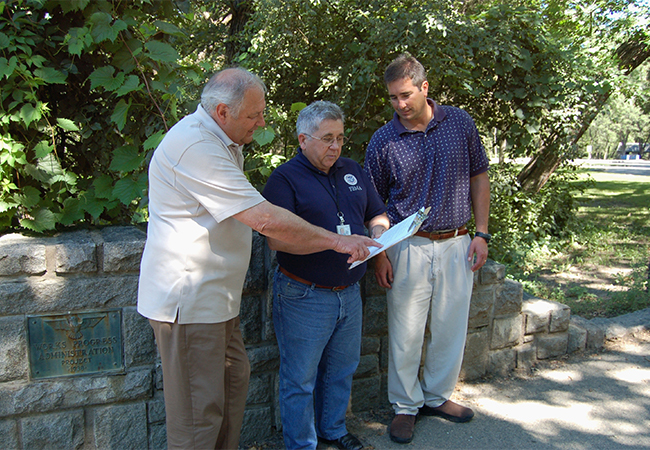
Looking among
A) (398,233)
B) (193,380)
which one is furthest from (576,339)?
(193,380)

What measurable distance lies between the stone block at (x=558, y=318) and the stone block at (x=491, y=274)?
25.2 inches

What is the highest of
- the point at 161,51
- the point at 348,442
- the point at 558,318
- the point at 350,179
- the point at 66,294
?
the point at 161,51

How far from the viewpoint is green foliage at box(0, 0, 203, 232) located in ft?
9.04

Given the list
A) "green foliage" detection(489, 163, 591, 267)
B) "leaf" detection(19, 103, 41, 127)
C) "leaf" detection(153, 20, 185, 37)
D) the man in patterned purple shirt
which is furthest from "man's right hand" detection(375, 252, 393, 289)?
"green foliage" detection(489, 163, 591, 267)

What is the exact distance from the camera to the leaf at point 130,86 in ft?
9.38

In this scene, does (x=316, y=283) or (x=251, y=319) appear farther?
(x=251, y=319)

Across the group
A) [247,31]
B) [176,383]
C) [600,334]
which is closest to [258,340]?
[176,383]

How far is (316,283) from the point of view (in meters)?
2.69

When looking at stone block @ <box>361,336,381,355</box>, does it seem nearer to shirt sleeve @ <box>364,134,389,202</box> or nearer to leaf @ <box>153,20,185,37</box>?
shirt sleeve @ <box>364,134,389,202</box>

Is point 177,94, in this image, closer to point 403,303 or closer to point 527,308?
point 403,303

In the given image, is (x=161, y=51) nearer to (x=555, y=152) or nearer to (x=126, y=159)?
(x=126, y=159)

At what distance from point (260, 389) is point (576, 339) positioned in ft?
8.78

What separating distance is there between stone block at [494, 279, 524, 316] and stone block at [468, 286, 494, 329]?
80mm

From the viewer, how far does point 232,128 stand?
228 cm
